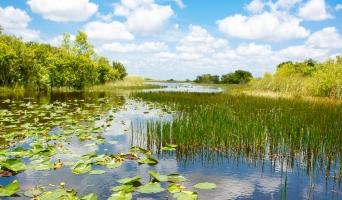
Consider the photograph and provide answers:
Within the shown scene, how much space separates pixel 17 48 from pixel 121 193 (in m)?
29.9

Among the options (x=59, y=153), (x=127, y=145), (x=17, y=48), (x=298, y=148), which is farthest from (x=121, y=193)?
(x=17, y=48)

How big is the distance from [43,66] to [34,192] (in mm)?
30479

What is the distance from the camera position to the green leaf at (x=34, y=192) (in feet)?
17.6

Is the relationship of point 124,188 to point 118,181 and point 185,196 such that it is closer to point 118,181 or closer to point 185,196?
point 118,181

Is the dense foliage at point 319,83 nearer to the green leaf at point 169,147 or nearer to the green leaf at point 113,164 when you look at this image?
the green leaf at point 169,147

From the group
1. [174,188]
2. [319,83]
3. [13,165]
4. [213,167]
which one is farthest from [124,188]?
[319,83]

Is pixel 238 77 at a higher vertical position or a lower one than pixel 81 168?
higher

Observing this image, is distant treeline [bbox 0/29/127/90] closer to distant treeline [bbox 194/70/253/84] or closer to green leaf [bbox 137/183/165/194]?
green leaf [bbox 137/183/165/194]

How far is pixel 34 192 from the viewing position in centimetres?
542

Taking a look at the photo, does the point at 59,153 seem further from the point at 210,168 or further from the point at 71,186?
the point at 210,168

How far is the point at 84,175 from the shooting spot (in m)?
6.45

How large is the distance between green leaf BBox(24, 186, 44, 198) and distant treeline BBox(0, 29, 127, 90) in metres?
26.5

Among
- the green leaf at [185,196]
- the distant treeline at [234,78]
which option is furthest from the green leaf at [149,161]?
the distant treeline at [234,78]

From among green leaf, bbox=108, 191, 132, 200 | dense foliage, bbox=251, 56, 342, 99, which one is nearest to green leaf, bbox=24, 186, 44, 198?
green leaf, bbox=108, 191, 132, 200
